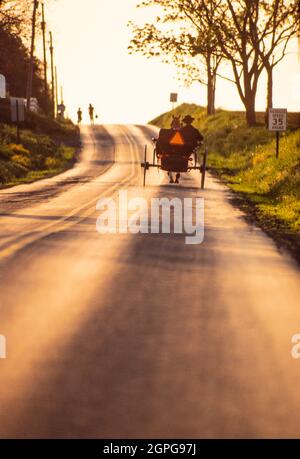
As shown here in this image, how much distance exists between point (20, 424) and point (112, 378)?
3.51 ft

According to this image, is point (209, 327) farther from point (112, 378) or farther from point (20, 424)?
point (20, 424)

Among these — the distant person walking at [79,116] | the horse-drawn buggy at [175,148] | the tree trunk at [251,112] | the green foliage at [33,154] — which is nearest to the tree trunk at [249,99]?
the tree trunk at [251,112]

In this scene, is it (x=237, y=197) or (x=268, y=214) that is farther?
(x=237, y=197)

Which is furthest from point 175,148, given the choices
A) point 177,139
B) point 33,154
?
point 33,154

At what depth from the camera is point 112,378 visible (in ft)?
19.5

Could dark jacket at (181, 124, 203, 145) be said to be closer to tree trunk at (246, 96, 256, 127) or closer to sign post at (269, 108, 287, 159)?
sign post at (269, 108, 287, 159)

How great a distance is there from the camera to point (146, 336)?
7.21 m

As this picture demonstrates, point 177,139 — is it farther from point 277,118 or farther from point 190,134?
point 277,118

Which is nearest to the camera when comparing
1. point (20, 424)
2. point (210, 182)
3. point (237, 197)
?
point (20, 424)

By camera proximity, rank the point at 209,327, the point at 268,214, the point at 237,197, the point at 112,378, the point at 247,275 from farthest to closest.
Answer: the point at 237,197, the point at 268,214, the point at 247,275, the point at 209,327, the point at 112,378

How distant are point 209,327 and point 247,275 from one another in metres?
3.08

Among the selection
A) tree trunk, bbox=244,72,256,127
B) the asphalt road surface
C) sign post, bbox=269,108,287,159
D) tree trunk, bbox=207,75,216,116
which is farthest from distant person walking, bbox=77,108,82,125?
the asphalt road surface

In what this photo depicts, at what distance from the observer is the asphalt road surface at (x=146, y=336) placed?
516cm
